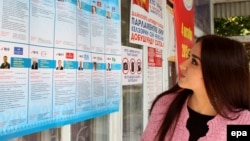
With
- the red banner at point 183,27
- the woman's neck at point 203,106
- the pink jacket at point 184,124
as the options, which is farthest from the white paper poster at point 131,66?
the woman's neck at point 203,106

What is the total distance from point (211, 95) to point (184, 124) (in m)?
Answer: 0.18

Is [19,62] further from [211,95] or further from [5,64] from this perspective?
[211,95]

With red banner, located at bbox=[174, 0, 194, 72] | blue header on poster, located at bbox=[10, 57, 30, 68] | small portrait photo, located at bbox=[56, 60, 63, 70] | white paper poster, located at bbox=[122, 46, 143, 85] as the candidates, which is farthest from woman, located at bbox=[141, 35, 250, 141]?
red banner, located at bbox=[174, 0, 194, 72]

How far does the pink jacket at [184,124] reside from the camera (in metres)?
1.40

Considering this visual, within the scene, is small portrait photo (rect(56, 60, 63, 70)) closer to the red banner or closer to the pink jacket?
the pink jacket

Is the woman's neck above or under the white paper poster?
under

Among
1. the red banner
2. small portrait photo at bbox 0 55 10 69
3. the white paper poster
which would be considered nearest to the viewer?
small portrait photo at bbox 0 55 10 69

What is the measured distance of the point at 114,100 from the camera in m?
2.12

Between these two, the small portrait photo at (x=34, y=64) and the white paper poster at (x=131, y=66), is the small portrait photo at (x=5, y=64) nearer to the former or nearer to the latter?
the small portrait photo at (x=34, y=64)

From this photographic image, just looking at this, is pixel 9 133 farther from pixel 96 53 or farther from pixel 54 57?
pixel 96 53

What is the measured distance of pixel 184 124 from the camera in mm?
1461

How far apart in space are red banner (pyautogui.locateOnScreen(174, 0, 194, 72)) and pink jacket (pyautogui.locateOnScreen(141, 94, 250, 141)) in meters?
1.10

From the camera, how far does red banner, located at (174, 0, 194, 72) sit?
2.74m

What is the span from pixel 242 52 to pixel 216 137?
1.31 ft
